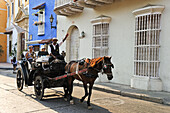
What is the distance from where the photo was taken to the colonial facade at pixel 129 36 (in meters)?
8.16

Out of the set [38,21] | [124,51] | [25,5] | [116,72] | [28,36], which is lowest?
[116,72]

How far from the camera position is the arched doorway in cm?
1360

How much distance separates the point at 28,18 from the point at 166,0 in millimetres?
16637

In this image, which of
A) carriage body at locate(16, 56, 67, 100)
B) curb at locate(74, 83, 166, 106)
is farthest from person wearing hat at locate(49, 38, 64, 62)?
curb at locate(74, 83, 166, 106)

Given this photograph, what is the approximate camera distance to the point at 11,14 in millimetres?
28969

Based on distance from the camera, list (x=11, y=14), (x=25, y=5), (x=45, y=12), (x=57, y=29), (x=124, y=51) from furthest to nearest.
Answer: (x=11, y=14)
(x=25, y=5)
(x=45, y=12)
(x=57, y=29)
(x=124, y=51)

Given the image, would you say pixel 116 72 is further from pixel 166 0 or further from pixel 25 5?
pixel 25 5

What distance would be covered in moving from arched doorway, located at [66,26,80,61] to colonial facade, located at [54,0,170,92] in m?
0.34

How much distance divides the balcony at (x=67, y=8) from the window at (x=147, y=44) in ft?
15.3

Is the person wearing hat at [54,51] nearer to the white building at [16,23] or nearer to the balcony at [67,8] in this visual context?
the balcony at [67,8]

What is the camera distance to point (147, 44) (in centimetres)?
849

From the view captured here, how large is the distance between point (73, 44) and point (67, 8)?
287 centimetres

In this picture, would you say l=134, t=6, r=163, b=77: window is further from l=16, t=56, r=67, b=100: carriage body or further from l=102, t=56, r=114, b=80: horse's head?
l=16, t=56, r=67, b=100: carriage body

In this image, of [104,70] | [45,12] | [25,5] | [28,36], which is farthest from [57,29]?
[104,70]
